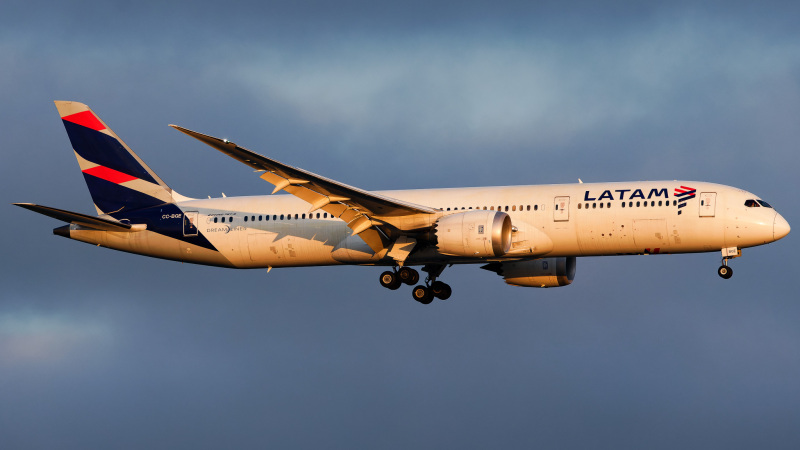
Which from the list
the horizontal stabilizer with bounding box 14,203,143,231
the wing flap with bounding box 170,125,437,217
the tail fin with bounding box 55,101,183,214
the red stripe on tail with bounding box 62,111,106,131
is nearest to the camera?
the wing flap with bounding box 170,125,437,217

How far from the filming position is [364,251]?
168 ft

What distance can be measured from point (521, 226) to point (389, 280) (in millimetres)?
7098

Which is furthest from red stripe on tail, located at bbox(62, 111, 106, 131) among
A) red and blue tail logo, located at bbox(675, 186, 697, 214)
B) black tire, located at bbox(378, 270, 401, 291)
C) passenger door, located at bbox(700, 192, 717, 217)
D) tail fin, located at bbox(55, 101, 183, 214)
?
passenger door, located at bbox(700, 192, 717, 217)

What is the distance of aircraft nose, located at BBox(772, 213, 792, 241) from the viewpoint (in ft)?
156

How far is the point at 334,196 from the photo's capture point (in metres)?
47.6

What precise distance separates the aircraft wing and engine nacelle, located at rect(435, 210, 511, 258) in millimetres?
1658

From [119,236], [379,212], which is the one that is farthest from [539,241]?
[119,236]

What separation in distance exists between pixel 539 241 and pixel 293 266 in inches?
467

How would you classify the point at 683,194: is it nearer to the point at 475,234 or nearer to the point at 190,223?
the point at 475,234

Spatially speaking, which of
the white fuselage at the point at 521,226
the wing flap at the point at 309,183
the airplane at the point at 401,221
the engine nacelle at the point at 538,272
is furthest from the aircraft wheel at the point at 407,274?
the engine nacelle at the point at 538,272

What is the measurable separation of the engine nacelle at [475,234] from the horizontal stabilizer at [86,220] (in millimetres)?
15691

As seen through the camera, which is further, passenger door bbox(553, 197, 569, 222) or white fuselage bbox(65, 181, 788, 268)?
passenger door bbox(553, 197, 569, 222)

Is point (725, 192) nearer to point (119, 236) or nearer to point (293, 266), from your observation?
point (293, 266)

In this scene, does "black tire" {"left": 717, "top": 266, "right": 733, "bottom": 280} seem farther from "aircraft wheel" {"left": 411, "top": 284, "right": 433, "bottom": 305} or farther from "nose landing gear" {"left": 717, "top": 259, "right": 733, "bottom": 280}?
"aircraft wheel" {"left": 411, "top": 284, "right": 433, "bottom": 305}
